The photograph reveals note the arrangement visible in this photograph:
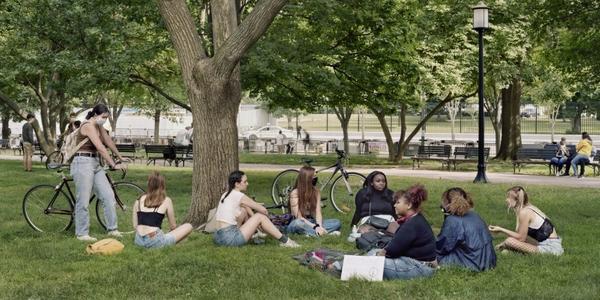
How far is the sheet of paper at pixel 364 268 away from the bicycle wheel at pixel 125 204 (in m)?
4.06

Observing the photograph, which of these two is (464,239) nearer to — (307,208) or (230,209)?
(230,209)

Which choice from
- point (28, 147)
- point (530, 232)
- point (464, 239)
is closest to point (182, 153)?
Result: point (28, 147)

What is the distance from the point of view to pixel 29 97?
39.0 metres

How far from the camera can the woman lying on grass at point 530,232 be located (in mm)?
8414

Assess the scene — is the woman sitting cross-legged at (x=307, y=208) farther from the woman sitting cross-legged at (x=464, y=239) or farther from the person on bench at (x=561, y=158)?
the person on bench at (x=561, y=158)

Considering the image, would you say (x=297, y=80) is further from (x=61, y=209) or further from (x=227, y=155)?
(x=61, y=209)

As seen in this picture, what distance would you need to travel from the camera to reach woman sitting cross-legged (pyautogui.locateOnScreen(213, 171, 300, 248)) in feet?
29.3

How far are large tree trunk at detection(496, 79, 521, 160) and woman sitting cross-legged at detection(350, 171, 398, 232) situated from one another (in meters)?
19.8

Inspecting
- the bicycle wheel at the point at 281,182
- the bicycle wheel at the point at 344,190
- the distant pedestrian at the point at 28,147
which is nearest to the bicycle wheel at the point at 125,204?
the bicycle wheel at the point at 281,182

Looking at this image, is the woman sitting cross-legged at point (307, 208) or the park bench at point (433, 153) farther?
the park bench at point (433, 153)

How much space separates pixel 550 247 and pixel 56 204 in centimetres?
653

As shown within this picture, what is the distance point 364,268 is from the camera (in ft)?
23.8

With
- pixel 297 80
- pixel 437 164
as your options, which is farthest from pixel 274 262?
pixel 437 164

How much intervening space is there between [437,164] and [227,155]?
19.1 metres
